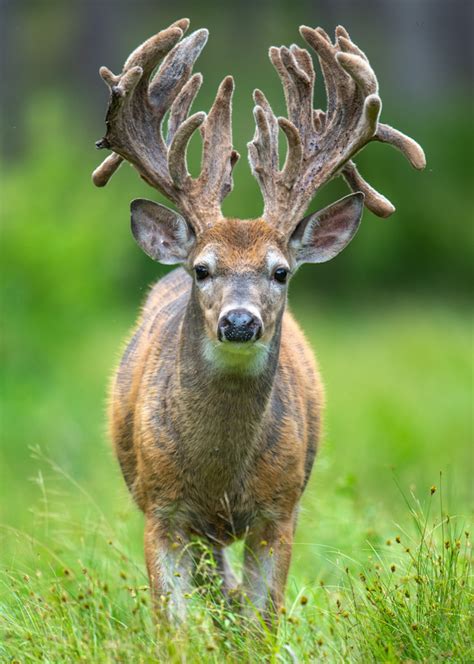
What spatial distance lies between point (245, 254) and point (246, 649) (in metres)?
1.85

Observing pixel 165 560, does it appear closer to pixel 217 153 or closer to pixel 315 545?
pixel 315 545

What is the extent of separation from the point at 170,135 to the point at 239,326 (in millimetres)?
1480

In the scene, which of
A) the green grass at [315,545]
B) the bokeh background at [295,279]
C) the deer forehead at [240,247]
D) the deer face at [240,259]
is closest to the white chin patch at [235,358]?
the deer face at [240,259]

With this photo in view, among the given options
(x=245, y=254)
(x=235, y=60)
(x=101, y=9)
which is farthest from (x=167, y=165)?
(x=101, y=9)

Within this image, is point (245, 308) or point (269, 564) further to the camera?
point (269, 564)

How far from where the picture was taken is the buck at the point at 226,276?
22.2ft

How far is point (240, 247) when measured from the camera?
→ 266 inches

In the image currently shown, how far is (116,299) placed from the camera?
19641 mm

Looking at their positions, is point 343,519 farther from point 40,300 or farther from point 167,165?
point 40,300

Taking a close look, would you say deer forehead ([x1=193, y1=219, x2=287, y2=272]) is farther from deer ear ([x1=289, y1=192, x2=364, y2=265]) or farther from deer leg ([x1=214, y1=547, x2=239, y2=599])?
deer leg ([x1=214, y1=547, x2=239, y2=599])

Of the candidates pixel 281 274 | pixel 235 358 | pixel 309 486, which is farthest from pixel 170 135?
pixel 309 486

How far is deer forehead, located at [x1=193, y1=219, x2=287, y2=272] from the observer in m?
6.70

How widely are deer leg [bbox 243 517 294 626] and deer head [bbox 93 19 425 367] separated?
2.56ft

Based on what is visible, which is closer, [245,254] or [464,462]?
[245,254]
